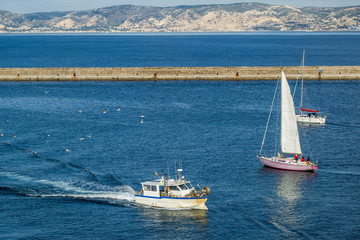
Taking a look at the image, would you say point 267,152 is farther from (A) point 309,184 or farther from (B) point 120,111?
(B) point 120,111

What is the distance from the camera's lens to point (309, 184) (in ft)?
178

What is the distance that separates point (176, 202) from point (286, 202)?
10112mm

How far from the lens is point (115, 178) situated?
181 feet

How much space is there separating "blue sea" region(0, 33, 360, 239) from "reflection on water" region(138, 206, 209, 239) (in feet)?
0.27

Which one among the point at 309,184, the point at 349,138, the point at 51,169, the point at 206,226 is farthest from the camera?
the point at 349,138

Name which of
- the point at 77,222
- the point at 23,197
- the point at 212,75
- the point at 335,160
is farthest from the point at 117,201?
the point at 212,75

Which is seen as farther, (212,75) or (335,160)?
(212,75)

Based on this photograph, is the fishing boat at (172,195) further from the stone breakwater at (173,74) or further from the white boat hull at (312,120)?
the stone breakwater at (173,74)

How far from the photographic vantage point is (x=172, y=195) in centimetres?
4706

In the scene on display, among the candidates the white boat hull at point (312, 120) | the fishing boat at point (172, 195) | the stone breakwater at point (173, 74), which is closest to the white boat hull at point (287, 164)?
the fishing boat at point (172, 195)

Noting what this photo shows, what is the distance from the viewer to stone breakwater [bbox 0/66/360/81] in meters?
135

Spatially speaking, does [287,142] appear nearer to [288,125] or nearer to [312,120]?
[288,125]

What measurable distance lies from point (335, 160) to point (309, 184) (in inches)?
361

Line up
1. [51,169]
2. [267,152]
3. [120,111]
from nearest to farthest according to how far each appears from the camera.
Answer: [51,169]
[267,152]
[120,111]
